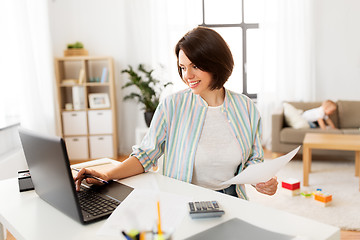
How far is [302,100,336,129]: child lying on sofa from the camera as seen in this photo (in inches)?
175

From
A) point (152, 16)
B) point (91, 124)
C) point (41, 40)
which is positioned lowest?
point (91, 124)

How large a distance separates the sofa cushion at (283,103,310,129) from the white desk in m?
3.55

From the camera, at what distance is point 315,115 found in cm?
450

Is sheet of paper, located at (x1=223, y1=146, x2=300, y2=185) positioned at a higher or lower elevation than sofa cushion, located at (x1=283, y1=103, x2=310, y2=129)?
higher

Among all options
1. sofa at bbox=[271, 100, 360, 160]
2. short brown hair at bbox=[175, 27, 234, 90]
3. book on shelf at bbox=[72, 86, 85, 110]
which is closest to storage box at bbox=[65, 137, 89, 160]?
book on shelf at bbox=[72, 86, 85, 110]

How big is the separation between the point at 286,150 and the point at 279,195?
4.43 ft

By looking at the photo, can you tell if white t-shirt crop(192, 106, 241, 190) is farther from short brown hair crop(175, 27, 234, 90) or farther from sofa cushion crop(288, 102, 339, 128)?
sofa cushion crop(288, 102, 339, 128)

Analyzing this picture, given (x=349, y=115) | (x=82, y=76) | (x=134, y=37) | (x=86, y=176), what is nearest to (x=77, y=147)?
(x=82, y=76)

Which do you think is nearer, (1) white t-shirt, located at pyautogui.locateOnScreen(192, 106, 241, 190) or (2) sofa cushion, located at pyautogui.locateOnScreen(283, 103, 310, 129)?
(1) white t-shirt, located at pyautogui.locateOnScreen(192, 106, 241, 190)

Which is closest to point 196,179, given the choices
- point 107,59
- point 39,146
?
point 39,146

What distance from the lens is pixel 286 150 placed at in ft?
14.4

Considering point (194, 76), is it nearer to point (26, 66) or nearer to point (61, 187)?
point (61, 187)

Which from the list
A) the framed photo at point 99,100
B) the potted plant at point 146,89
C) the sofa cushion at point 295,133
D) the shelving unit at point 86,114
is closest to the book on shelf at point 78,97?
the shelving unit at point 86,114

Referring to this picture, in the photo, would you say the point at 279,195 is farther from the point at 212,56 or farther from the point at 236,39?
the point at 236,39
